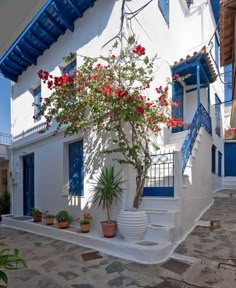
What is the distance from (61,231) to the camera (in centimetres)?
707

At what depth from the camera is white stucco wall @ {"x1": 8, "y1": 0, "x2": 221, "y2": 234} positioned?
735 cm

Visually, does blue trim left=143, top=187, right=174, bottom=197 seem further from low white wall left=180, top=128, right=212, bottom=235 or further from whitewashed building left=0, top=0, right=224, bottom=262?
low white wall left=180, top=128, right=212, bottom=235

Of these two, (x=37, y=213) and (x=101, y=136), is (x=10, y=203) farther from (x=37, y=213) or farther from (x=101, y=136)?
(x=101, y=136)

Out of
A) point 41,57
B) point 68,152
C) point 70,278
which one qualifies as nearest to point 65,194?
point 68,152

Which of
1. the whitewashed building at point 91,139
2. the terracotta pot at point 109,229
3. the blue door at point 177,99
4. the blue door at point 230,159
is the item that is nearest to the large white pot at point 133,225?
the whitewashed building at point 91,139

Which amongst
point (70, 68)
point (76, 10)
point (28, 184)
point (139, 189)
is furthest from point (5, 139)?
point (139, 189)

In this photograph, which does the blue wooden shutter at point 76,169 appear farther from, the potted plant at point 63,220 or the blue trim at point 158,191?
the blue trim at point 158,191

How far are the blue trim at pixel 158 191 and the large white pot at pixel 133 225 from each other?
869mm

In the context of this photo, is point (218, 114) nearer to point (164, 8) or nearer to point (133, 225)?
point (164, 8)

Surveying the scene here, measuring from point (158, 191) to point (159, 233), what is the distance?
1197 mm

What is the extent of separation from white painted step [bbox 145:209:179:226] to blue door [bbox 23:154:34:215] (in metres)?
6.19

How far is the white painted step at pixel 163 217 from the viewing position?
5715 mm

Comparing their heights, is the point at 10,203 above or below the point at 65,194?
below

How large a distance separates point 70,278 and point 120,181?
265cm
